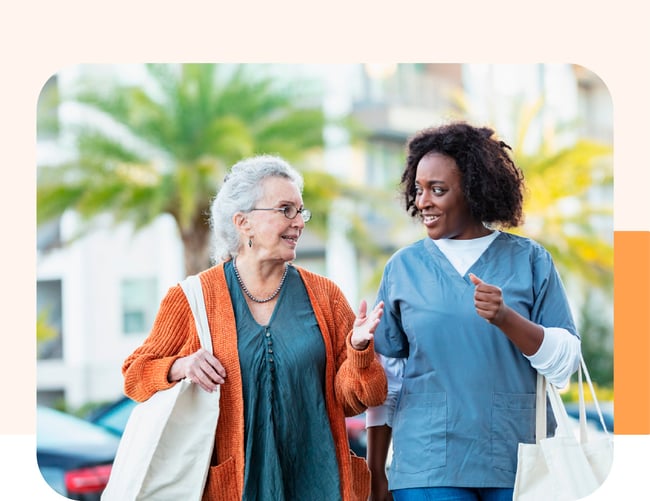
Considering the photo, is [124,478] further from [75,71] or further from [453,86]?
[453,86]

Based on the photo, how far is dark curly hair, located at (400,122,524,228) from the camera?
3.64 meters

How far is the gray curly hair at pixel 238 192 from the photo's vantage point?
369 cm

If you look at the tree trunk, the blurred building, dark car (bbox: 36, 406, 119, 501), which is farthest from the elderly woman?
the blurred building

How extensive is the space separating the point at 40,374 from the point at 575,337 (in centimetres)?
2083

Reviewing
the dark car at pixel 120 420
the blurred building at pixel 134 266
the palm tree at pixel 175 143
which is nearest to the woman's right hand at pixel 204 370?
the dark car at pixel 120 420

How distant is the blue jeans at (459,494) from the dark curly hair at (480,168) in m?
0.98

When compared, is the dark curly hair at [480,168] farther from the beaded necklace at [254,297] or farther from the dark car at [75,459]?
the dark car at [75,459]

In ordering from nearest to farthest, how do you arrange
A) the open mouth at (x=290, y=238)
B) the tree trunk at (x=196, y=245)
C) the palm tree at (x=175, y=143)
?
the open mouth at (x=290, y=238) → the palm tree at (x=175, y=143) → the tree trunk at (x=196, y=245)

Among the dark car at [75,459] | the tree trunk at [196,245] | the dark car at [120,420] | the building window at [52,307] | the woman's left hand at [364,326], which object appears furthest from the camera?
the building window at [52,307]

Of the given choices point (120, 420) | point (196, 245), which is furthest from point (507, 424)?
point (196, 245)

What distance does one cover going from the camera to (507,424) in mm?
3510

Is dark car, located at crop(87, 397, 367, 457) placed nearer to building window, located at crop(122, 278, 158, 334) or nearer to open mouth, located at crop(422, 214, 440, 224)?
open mouth, located at crop(422, 214, 440, 224)

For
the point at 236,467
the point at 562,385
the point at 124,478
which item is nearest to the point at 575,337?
the point at 562,385

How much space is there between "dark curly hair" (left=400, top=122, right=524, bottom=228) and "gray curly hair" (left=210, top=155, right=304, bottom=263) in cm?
47
